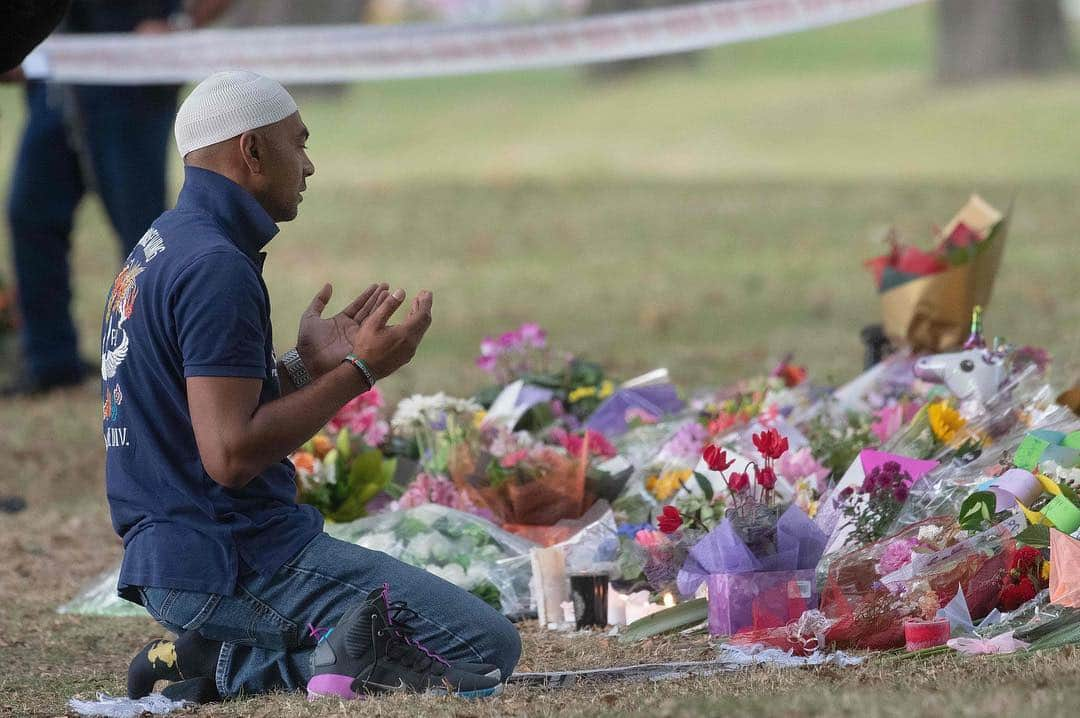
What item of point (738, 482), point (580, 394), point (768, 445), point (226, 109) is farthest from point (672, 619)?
point (580, 394)

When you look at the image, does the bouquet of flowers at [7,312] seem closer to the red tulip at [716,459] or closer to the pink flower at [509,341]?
the pink flower at [509,341]

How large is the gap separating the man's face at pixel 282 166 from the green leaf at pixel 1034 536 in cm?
198

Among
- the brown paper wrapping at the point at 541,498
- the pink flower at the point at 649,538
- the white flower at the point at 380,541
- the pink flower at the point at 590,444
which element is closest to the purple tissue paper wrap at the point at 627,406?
the pink flower at the point at 590,444

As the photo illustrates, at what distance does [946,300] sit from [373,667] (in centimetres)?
309

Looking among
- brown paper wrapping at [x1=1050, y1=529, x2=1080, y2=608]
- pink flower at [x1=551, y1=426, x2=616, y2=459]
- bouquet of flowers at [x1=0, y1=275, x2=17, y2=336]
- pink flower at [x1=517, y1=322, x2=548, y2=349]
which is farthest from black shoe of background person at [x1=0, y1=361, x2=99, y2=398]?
brown paper wrapping at [x1=1050, y1=529, x2=1080, y2=608]

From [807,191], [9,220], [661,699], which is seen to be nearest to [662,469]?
[661,699]

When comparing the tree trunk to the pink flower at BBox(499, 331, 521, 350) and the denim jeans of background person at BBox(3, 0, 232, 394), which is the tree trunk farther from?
the pink flower at BBox(499, 331, 521, 350)

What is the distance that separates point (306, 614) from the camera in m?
3.88

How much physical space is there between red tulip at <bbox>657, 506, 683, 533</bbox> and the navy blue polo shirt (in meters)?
1.05

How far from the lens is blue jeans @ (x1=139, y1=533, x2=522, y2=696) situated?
3.85m

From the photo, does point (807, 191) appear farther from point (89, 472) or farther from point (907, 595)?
point (907, 595)

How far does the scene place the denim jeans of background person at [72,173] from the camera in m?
8.14

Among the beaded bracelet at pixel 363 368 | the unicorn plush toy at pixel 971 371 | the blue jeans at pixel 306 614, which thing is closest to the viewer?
the beaded bracelet at pixel 363 368

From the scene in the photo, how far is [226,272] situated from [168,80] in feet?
16.4
